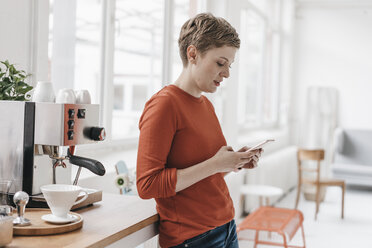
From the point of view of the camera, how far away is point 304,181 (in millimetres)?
5289

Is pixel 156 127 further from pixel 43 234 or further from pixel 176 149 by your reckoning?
pixel 43 234

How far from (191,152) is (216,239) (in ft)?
0.99

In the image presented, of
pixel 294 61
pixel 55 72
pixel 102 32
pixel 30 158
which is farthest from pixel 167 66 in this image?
pixel 294 61

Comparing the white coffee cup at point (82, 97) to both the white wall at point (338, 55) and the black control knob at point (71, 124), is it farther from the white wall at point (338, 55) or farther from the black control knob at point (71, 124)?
the white wall at point (338, 55)

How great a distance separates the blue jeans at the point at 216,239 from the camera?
4.85ft

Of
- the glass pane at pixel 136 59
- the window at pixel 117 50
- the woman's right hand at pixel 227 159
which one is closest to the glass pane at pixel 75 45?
the window at pixel 117 50

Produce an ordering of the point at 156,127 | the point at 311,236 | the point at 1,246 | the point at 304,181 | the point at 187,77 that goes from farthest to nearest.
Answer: the point at 304,181 < the point at 311,236 < the point at 187,77 < the point at 156,127 < the point at 1,246

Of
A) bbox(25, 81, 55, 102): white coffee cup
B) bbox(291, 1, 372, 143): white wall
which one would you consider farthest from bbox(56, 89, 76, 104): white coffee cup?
bbox(291, 1, 372, 143): white wall

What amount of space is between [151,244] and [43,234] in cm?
62

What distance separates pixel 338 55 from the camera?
741cm

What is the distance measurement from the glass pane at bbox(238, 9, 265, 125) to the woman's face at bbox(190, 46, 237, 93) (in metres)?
3.98

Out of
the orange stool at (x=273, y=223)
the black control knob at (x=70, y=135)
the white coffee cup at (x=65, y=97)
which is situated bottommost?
the orange stool at (x=273, y=223)

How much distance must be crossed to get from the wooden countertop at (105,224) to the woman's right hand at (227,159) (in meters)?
0.28

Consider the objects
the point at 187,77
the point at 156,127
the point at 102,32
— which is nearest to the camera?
the point at 156,127
